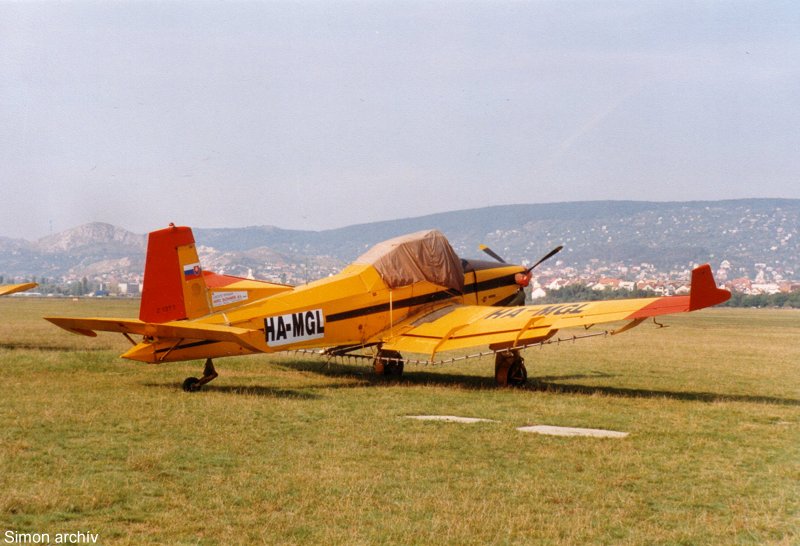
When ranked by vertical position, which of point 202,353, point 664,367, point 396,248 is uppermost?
point 396,248

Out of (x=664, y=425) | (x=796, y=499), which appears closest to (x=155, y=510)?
(x=796, y=499)

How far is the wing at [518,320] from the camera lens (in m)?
13.0

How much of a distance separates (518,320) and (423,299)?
252 centimetres

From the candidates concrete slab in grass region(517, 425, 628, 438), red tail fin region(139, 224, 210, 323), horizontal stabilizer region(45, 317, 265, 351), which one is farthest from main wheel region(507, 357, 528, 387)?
red tail fin region(139, 224, 210, 323)

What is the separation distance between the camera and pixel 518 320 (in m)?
14.7

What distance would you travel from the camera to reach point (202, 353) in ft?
44.1

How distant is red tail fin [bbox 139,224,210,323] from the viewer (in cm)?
1321

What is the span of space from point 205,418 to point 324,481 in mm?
3658

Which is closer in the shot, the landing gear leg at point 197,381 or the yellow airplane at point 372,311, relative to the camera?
the yellow airplane at point 372,311

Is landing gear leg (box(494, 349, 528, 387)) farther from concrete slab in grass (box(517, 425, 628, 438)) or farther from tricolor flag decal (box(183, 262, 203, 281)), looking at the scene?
tricolor flag decal (box(183, 262, 203, 281))

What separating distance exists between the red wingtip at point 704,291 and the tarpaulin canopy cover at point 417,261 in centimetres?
576

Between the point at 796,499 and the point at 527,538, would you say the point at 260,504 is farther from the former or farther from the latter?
the point at 796,499

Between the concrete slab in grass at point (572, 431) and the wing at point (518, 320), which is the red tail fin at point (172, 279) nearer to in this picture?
the wing at point (518, 320)

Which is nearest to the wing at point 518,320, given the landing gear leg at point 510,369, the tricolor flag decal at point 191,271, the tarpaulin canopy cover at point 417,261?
the landing gear leg at point 510,369
